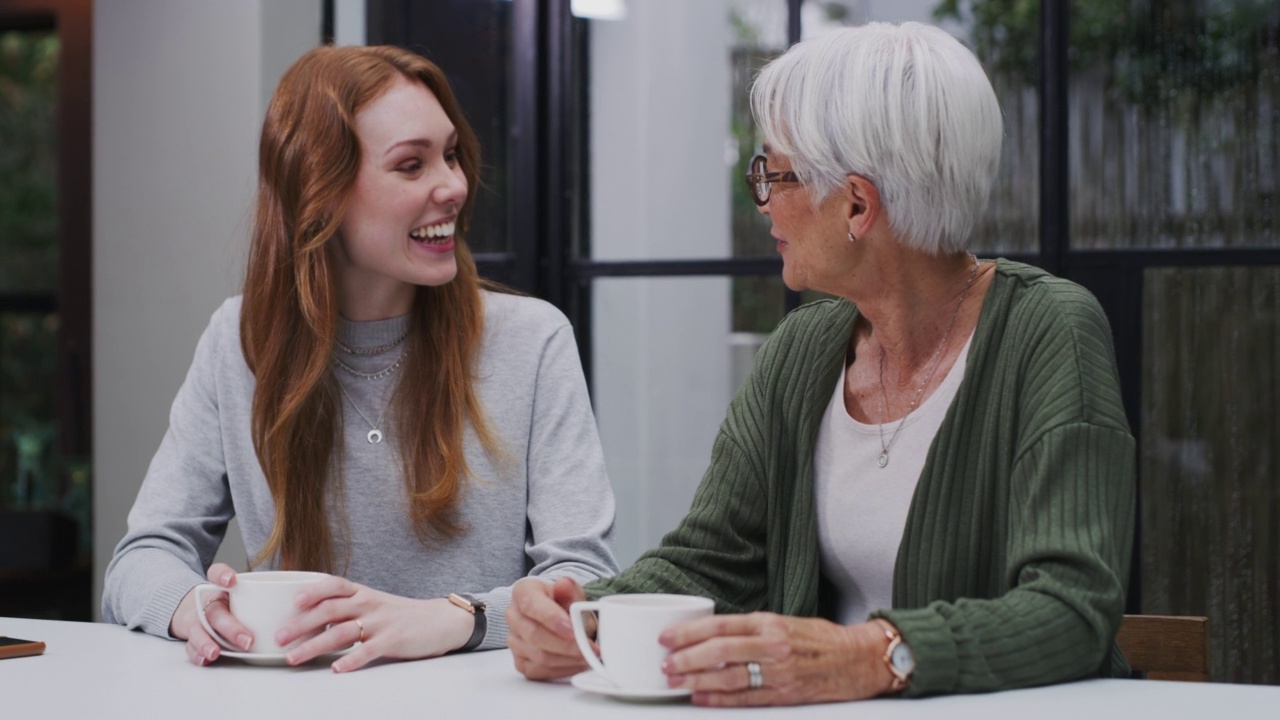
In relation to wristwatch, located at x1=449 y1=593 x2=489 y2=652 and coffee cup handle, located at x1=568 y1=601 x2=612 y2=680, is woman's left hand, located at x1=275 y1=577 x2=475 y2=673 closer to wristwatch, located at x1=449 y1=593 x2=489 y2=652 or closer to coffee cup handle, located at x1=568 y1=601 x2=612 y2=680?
wristwatch, located at x1=449 y1=593 x2=489 y2=652

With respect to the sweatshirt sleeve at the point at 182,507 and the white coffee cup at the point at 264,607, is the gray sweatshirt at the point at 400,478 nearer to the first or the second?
the sweatshirt sleeve at the point at 182,507

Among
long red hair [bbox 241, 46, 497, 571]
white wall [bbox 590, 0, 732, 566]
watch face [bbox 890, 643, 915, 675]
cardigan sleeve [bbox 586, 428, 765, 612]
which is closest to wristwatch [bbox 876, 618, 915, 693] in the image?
watch face [bbox 890, 643, 915, 675]

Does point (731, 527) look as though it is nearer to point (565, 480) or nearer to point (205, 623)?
point (565, 480)

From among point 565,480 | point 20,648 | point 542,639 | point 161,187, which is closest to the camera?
point 542,639

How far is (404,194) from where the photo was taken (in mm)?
2047

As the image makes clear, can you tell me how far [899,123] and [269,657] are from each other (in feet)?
2.90

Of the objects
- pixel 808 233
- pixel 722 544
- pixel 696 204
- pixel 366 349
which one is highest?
pixel 696 204

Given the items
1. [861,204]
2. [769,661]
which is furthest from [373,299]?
[769,661]

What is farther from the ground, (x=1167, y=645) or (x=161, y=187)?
(x=161, y=187)

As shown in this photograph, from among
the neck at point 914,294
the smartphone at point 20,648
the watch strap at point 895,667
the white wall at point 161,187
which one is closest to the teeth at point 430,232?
the neck at point 914,294

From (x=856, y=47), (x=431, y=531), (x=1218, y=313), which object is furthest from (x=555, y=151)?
(x=856, y=47)

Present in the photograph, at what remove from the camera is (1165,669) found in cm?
169

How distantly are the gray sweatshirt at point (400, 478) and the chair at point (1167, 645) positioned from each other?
0.65 meters

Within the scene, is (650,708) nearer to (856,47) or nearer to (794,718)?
(794,718)
